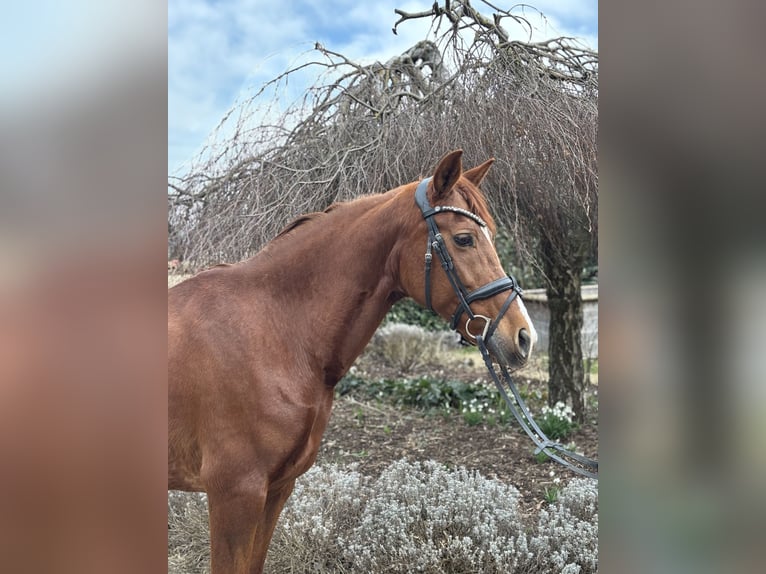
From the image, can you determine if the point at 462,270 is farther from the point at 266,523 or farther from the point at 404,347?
the point at 404,347

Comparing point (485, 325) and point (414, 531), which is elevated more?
point (485, 325)

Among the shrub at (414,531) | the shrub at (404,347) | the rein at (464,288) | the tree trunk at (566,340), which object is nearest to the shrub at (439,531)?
the shrub at (414,531)

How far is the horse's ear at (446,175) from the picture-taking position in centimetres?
170

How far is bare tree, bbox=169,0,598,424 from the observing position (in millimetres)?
2400

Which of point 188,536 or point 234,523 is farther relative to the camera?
point 188,536

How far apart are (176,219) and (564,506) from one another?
2610mm

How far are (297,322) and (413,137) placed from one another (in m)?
1.18

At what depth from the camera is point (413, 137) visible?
103 inches

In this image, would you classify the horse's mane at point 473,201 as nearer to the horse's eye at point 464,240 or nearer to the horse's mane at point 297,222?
the horse's eye at point 464,240

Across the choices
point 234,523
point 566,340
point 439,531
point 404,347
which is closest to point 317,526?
point 439,531
